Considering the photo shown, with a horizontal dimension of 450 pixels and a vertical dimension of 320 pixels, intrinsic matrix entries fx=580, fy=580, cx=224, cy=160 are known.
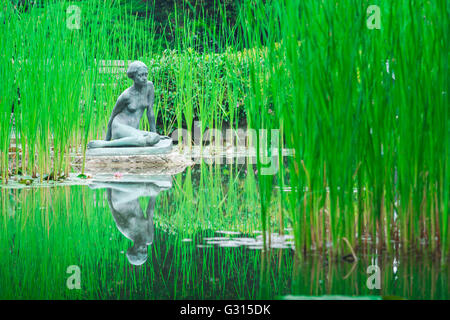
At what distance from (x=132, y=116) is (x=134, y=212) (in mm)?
4043

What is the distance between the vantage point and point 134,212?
398 cm

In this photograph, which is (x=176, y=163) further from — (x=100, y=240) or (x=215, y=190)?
(x=100, y=240)


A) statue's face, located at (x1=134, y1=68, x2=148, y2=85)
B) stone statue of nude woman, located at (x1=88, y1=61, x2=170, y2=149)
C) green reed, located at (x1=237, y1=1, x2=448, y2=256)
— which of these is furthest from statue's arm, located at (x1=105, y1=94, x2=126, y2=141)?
green reed, located at (x1=237, y1=1, x2=448, y2=256)

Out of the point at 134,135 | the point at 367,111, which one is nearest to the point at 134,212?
the point at 367,111

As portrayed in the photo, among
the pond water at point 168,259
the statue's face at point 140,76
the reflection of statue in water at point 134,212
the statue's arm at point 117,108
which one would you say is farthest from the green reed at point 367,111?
the statue's arm at point 117,108

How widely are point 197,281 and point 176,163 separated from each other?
5322 mm

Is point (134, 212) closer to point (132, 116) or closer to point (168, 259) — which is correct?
point (168, 259)

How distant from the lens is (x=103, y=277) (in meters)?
2.44

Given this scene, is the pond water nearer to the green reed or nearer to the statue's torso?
the green reed

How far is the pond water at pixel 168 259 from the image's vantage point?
2211 mm

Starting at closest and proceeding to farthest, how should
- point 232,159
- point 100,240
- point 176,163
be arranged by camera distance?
1. point 100,240
2. point 176,163
3. point 232,159

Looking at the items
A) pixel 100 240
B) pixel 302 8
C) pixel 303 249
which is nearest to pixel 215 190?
pixel 100 240

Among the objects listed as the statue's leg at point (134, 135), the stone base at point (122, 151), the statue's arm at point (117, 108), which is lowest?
the stone base at point (122, 151)

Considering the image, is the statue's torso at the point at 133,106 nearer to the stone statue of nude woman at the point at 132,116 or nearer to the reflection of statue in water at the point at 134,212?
the stone statue of nude woman at the point at 132,116
